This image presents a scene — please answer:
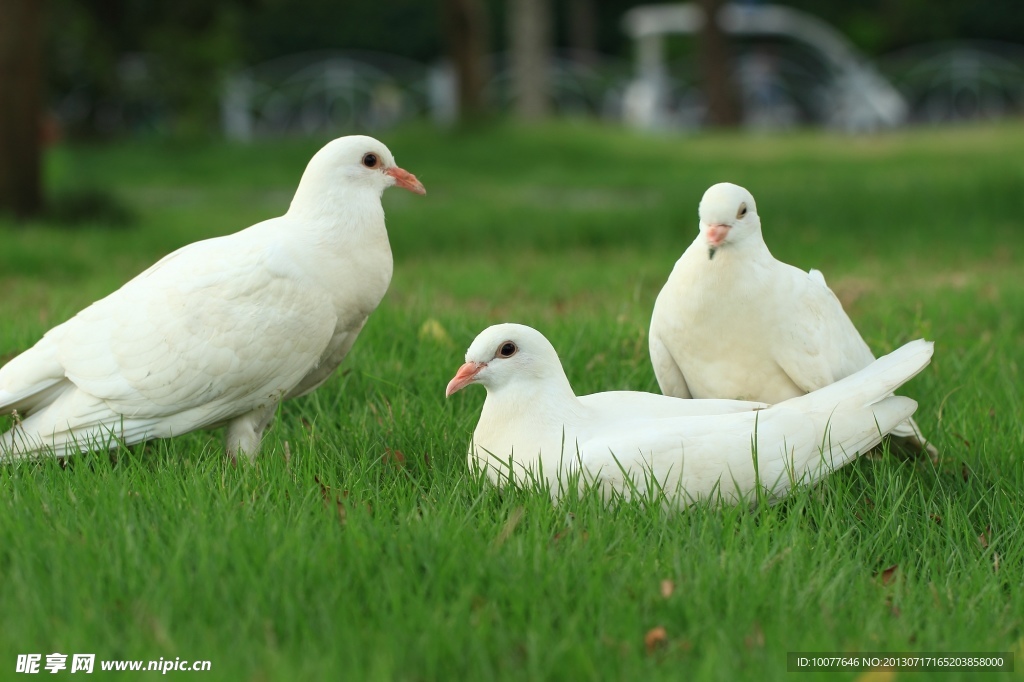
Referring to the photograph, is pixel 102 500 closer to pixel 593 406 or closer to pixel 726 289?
pixel 593 406

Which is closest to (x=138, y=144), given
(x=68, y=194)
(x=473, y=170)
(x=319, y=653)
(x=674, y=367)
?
(x=473, y=170)

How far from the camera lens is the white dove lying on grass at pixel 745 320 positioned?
11.6ft

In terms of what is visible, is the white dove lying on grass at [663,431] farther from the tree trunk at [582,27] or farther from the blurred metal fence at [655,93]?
the tree trunk at [582,27]

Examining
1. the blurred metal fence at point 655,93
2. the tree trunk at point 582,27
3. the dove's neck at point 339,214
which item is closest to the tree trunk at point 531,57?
the blurred metal fence at point 655,93

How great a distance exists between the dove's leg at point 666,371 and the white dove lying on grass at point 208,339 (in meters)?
0.92

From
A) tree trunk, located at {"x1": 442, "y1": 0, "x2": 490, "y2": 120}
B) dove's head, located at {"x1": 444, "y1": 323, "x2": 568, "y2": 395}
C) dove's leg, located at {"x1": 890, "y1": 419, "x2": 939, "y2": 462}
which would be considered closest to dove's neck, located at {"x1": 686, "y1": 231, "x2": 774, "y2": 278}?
dove's head, located at {"x1": 444, "y1": 323, "x2": 568, "y2": 395}

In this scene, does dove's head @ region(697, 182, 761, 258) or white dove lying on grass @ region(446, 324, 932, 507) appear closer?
white dove lying on grass @ region(446, 324, 932, 507)

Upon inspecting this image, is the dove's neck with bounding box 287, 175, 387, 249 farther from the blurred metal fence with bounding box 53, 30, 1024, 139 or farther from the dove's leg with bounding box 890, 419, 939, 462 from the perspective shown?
the blurred metal fence with bounding box 53, 30, 1024, 139

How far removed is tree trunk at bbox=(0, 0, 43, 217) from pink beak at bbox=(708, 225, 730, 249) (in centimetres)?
710

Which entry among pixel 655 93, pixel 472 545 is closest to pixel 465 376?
pixel 472 545

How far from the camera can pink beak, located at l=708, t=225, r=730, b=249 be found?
3.41 metres

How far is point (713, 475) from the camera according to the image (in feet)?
10.6

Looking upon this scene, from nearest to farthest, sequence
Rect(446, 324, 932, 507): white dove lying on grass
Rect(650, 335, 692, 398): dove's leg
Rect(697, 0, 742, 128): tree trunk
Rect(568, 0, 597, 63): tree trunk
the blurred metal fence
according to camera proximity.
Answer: Rect(446, 324, 932, 507): white dove lying on grass
Rect(650, 335, 692, 398): dove's leg
Rect(697, 0, 742, 128): tree trunk
the blurred metal fence
Rect(568, 0, 597, 63): tree trunk

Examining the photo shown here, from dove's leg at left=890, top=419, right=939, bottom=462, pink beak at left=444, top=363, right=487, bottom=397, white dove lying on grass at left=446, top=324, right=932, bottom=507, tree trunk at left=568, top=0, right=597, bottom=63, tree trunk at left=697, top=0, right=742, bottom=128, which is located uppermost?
tree trunk at left=568, top=0, right=597, bottom=63
